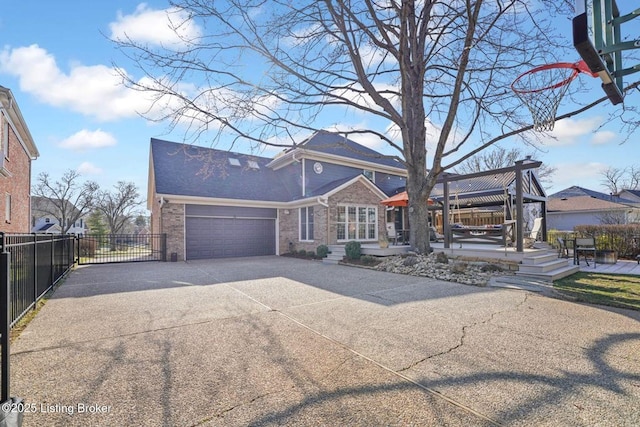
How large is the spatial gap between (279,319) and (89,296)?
4.70 meters

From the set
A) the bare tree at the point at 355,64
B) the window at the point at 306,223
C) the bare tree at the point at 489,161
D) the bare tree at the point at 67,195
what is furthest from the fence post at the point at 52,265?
the bare tree at the point at 489,161

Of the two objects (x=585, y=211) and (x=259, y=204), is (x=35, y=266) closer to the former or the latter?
(x=259, y=204)

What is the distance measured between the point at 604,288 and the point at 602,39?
543 centimetres

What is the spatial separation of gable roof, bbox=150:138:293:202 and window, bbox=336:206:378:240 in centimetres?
372

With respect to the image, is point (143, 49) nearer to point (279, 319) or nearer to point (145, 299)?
point (145, 299)

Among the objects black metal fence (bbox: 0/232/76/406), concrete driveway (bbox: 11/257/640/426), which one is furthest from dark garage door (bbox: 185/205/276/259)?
concrete driveway (bbox: 11/257/640/426)

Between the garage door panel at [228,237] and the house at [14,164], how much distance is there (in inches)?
254

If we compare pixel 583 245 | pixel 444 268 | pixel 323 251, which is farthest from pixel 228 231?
pixel 583 245

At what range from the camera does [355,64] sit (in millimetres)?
10516

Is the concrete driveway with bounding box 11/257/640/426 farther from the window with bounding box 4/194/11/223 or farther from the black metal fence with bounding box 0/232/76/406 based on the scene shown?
the window with bounding box 4/194/11/223

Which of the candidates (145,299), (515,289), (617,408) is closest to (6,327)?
(145,299)

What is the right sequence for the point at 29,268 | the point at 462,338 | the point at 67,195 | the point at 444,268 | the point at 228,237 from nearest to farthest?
the point at 462,338 < the point at 29,268 < the point at 444,268 < the point at 228,237 < the point at 67,195

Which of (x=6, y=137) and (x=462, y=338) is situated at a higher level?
(x=6, y=137)

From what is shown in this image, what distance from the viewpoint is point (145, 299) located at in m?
6.16
